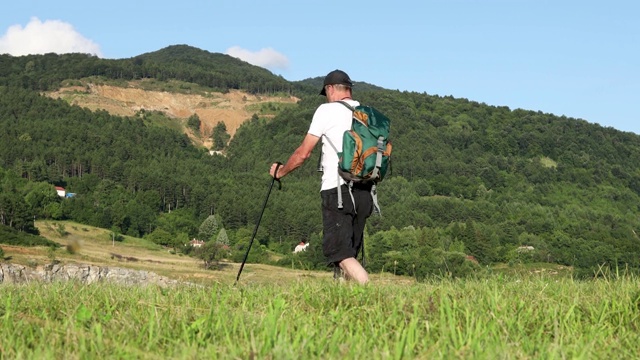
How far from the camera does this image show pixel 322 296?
474 cm

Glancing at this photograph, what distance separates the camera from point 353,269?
21.2ft

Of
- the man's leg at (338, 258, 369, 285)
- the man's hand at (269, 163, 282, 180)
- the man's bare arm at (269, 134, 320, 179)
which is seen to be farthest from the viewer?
the man's hand at (269, 163, 282, 180)

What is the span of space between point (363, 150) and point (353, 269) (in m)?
1.11

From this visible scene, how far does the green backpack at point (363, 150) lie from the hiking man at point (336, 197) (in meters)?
0.09

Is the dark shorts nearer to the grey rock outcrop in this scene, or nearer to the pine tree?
the grey rock outcrop

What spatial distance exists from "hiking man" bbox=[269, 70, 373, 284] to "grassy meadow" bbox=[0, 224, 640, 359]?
3.48 feet

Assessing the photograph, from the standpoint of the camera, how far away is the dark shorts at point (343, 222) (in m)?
6.56

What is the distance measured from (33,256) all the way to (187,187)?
9488 cm

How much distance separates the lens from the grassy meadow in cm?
314

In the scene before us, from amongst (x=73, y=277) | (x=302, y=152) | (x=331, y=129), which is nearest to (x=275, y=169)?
(x=302, y=152)

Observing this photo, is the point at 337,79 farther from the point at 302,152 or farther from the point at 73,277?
the point at 73,277

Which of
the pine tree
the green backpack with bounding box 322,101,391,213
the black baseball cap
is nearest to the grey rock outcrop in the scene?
A: the green backpack with bounding box 322,101,391,213

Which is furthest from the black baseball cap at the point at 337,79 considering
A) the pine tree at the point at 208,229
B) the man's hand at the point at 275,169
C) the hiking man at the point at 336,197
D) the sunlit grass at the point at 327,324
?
the pine tree at the point at 208,229

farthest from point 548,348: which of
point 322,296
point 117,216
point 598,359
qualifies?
point 117,216
